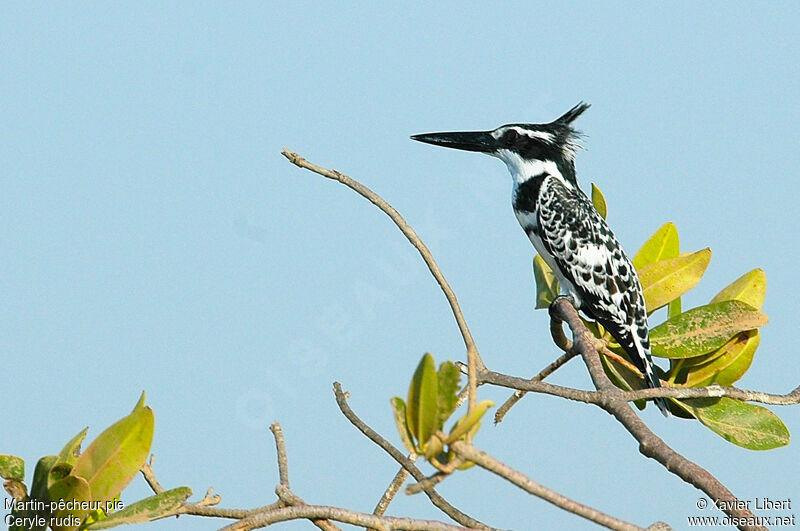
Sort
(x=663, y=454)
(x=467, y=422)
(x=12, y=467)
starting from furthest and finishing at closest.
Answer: (x=663, y=454) < (x=12, y=467) < (x=467, y=422)

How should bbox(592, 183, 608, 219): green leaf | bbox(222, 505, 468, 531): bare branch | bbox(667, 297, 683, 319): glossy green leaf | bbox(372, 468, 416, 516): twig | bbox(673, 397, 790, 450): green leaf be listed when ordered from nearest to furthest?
bbox(222, 505, 468, 531): bare branch, bbox(372, 468, 416, 516): twig, bbox(673, 397, 790, 450): green leaf, bbox(667, 297, 683, 319): glossy green leaf, bbox(592, 183, 608, 219): green leaf

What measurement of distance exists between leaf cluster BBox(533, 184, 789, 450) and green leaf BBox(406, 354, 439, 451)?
188cm

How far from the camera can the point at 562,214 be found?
16.1ft

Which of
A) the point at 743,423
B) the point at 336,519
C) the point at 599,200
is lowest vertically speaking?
the point at 336,519

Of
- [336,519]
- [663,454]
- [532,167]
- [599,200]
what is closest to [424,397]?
[336,519]

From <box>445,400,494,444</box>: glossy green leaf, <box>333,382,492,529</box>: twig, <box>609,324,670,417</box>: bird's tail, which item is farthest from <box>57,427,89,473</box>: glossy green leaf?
<box>609,324,670,417</box>: bird's tail

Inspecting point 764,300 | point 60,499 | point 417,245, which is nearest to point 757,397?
point 764,300

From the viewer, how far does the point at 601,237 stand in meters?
4.85

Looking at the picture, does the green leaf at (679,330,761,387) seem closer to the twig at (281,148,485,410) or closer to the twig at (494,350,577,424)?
the twig at (494,350,577,424)

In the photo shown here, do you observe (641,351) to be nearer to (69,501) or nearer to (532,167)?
(532,167)

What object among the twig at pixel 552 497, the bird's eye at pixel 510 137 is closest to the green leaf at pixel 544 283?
the bird's eye at pixel 510 137

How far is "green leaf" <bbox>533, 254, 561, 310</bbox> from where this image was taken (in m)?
4.24

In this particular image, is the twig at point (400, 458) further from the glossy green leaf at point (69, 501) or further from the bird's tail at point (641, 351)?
the bird's tail at point (641, 351)

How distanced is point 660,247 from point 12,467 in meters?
2.74
